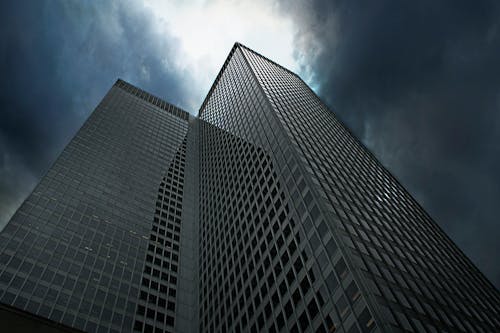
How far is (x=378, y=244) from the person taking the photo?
162ft

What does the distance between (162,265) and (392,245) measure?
4546cm

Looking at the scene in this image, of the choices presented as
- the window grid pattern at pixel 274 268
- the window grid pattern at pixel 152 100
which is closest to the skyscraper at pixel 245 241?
the window grid pattern at pixel 274 268

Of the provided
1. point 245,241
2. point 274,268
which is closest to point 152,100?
point 245,241

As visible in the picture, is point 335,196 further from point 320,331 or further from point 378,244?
point 320,331

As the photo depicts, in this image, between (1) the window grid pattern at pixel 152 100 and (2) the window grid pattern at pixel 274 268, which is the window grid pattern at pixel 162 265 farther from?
(1) the window grid pattern at pixel 152 100

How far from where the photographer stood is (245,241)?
216 ft

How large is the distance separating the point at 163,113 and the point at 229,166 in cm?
6771

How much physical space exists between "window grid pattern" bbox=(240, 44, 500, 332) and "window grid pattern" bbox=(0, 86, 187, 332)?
36981 mm

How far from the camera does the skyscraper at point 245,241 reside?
142ft

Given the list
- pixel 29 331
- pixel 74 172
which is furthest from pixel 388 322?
pixel 74 172

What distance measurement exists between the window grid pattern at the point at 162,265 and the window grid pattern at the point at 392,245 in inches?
1350

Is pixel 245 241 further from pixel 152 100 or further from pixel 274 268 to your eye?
pixel 152 100

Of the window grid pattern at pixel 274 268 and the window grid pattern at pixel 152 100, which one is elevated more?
the window grid pattern at pixel 152 100

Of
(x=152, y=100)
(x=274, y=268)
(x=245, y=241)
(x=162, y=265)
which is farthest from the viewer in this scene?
(x=152, y=100)
